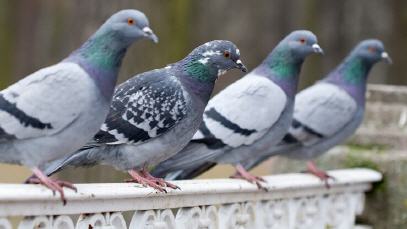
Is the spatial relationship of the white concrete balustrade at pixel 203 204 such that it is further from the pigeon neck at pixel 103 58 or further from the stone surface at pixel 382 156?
the pigeon neck at pixel 103 58

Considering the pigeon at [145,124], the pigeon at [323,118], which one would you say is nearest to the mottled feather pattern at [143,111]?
the pigeon at [145,124]

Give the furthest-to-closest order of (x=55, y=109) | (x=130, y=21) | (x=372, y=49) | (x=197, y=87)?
(x=372, y=49), (x=197, y=87), (x=130, y=21), (x=55, y=109)

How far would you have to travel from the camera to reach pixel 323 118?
7.47 m

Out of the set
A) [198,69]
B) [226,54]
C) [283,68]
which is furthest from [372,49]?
[198,69]

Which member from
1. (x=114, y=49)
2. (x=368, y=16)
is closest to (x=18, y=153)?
(x=114, y=49)

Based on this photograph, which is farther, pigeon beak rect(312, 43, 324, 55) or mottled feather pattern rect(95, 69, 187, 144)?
pigeon beak rect(312, 43, 324, 55)

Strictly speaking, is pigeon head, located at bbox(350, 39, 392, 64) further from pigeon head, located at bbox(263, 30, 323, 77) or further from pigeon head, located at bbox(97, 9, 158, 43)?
pigeon head, located at bbox(97, 9, 158, 43)

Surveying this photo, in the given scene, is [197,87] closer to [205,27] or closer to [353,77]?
[353,77]

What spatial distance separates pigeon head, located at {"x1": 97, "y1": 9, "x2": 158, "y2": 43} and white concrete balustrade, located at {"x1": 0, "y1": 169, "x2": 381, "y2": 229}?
0.71 m

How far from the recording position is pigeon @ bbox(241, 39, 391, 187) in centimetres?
732

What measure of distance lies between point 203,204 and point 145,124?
54cm

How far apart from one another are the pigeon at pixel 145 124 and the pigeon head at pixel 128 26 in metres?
0.63

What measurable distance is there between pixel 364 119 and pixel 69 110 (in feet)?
14.5

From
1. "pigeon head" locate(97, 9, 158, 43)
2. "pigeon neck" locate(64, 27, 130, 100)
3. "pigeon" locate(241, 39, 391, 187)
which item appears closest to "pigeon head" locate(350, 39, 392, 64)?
"pigeon" locate(241, 39, 391, 187)
